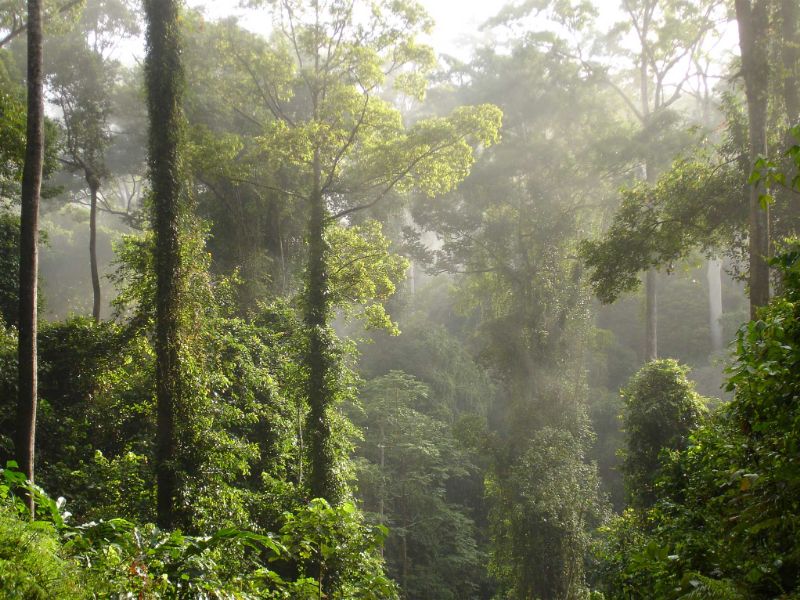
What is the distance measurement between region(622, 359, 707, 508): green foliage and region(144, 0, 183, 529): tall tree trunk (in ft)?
25.2

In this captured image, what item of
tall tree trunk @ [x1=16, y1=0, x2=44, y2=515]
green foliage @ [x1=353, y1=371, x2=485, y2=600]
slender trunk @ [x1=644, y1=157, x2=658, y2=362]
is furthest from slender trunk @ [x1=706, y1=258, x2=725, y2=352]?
tall tree trunk @ [x1=16, y1=0, x2=44, y2=515]

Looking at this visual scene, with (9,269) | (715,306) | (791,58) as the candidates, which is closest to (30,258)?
(9,269)

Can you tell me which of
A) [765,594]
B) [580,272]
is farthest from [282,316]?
[765,594]

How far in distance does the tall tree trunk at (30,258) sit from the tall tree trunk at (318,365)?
4.43m

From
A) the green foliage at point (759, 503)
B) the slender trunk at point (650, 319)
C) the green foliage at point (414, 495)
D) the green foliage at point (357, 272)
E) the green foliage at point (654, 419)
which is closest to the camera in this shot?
the green foliage at point (759, 503)

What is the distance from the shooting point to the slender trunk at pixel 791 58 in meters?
8.87

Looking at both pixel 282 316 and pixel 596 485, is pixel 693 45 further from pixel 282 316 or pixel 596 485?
pixel 282 316

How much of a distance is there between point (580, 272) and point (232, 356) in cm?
972

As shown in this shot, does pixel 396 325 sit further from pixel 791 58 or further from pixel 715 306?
pixel 715 306

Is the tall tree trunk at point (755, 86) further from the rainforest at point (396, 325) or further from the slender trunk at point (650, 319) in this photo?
the slender trunk at point (650, 319)

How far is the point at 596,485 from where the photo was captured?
13.2 meters

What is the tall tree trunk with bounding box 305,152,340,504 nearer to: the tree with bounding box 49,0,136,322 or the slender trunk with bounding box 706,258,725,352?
the tree with bounding box 49,0,136,322

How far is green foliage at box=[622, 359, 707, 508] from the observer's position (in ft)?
31.4

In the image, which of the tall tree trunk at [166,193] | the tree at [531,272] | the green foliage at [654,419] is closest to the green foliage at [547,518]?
the tree at [531,272]
